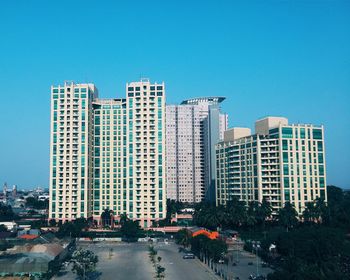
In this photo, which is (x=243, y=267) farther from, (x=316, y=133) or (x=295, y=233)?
(x=316, y=133)

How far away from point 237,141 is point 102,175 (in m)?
40.9

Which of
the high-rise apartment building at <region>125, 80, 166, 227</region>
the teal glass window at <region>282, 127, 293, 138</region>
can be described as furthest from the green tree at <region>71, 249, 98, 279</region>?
the teal glass window at <region>282, 127, 293, 138</region>

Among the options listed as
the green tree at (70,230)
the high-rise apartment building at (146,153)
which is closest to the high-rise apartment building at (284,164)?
the high-rise apartment building at (146,153)

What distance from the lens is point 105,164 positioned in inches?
4365

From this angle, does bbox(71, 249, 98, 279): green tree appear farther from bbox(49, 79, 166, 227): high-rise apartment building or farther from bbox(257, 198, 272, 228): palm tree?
bbox(49, 79, 166, 227): high-rise apartment building

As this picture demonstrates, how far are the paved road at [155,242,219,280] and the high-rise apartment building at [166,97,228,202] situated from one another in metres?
91.6

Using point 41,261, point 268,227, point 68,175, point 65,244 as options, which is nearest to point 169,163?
point 68,175

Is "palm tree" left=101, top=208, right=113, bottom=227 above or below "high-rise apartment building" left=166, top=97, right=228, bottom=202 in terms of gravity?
below

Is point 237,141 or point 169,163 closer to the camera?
point 237,141

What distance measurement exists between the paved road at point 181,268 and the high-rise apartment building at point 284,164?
35.0 m

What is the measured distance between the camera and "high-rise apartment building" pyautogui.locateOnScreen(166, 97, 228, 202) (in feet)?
554

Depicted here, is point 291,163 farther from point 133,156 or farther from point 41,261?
point 41,261

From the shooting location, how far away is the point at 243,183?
110375mm

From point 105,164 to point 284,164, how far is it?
4929cm
